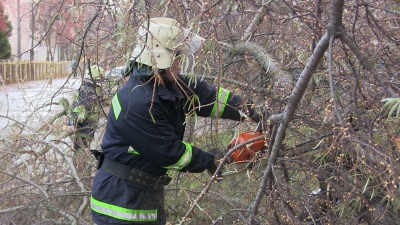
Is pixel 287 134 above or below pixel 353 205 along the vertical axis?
above

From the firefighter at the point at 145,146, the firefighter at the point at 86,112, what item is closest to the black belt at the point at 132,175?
the firefighter at the point at 145,146

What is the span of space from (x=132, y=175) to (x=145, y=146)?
0.84 feet

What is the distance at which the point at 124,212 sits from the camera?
2969 millimetres

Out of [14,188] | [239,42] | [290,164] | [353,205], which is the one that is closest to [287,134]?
[290,164]

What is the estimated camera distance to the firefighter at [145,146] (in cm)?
279

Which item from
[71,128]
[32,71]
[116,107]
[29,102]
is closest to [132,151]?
[116,107]

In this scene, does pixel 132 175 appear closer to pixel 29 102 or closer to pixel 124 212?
pixel 124 212

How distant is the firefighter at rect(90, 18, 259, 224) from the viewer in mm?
2795

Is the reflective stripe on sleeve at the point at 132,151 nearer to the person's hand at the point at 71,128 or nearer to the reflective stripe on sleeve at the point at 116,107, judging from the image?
the reflective stripe on sleeve at the point at 116,107

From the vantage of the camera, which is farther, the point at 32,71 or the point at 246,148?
the point at 32,71

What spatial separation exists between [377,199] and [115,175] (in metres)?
1.59

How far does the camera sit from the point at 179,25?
2.43m

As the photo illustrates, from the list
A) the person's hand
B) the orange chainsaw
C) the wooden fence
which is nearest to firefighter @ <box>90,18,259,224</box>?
the orange chainsaw

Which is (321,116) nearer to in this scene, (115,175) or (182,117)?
(182,117)
